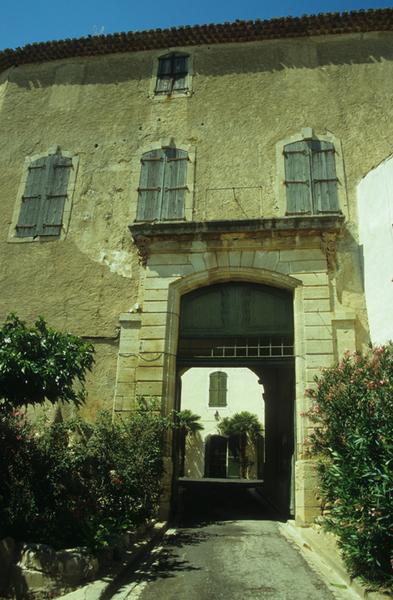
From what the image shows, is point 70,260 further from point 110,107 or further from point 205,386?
point 205,386

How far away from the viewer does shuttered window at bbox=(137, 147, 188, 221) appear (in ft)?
33.1

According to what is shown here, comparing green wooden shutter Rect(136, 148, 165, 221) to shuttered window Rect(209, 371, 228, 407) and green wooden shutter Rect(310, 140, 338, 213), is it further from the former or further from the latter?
shuttered window Rect(209, 371, 228, 407)

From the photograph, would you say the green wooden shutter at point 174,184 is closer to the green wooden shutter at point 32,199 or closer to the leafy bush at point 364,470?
the green wooden shutter at point 32,199

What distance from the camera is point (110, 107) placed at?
11328 millimetres

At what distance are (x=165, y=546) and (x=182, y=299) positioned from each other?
451cm

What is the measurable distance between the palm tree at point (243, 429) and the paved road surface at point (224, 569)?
682 inches

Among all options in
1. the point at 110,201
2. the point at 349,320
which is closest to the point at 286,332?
the point at 349,320

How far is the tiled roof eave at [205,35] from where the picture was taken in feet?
35.6

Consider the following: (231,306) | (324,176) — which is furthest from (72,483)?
(324,176)

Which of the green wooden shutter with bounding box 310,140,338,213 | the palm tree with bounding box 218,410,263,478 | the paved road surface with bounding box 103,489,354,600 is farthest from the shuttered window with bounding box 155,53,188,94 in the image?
the palm tree with bounding box 218,410,263,478

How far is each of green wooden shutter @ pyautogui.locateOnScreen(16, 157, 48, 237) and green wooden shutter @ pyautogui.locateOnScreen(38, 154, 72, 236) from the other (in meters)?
0.14

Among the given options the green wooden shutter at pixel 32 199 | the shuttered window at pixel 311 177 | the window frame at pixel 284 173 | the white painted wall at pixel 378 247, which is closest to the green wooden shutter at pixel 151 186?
the green wooden shutter at pixel 32 199

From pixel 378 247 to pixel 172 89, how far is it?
20.2 ft

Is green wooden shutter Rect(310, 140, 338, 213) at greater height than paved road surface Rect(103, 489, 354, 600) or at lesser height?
greater
